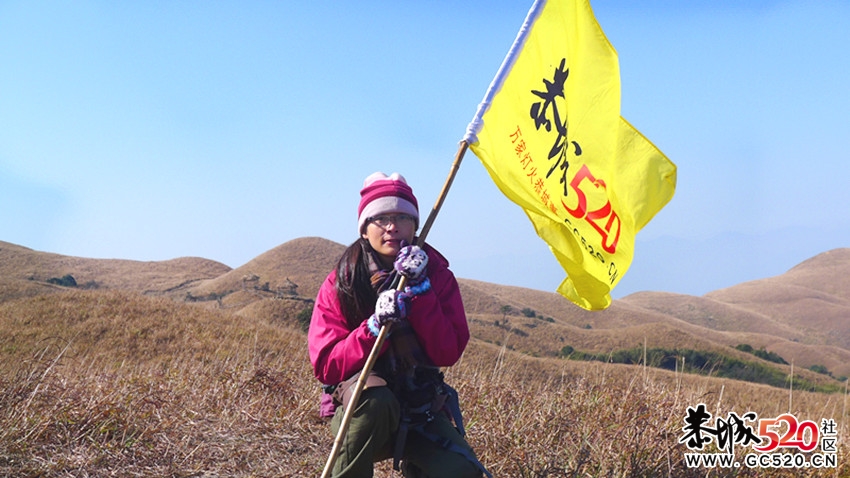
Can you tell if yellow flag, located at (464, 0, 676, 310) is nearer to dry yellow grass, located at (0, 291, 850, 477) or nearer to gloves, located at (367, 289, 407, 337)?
gloves, located at (367, 289, 407, 337)

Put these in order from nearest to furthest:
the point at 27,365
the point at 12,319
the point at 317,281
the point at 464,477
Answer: the point at 464,477, the point at 27,365, the point at 12,319, the point at 317,281

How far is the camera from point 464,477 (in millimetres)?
2850

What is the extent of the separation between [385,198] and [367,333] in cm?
64

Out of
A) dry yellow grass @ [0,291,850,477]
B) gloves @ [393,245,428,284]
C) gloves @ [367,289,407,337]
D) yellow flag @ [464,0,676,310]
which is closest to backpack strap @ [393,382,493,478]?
gloves @ [367,289,407,337]

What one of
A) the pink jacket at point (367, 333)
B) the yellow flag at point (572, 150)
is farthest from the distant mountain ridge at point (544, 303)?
the pink jacket at point (367, 333)

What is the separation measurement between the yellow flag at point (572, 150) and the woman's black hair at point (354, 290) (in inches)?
32.3

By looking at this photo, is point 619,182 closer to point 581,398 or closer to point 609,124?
point 609,124

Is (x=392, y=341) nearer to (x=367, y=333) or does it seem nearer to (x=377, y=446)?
(x=367, y=333)

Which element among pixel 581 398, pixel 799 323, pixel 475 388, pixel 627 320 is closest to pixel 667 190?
pixel 581 398

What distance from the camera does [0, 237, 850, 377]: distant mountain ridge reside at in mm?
27312

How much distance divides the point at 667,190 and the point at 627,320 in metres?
40.5

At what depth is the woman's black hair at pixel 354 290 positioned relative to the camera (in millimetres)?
3076

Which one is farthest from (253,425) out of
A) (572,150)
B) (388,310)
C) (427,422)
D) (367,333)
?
(572,150)

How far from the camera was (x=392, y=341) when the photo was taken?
301 cm
